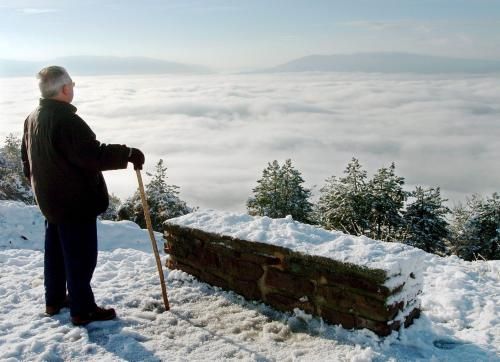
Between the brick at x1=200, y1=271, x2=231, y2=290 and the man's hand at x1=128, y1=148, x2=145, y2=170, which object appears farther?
the brick at x1=200, y1=271, x2=231, y2=290

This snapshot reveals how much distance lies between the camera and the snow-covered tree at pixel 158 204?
3188 centimetres

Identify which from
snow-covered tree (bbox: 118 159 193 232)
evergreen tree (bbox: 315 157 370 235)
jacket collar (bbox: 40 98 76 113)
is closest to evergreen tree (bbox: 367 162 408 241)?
evergreen tree (bbox: 315 157 370 235)

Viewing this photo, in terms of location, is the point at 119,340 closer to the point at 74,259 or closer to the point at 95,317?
the point at 95,317

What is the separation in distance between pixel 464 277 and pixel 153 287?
4.11 meters

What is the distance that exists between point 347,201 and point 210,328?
39920mm

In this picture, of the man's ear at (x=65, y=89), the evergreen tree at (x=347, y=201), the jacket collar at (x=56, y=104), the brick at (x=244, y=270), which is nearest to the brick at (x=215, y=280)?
the brick at (x=244, y=270)

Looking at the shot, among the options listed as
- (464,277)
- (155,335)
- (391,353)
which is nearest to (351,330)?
(391,353)

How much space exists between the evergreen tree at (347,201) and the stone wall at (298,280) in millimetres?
36945

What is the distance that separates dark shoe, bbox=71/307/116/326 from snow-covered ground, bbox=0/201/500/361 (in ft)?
0.19

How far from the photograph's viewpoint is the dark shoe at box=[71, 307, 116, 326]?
13.7 feet

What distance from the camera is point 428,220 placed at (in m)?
40.6

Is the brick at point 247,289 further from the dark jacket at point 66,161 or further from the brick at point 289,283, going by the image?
the dark jacket at point 66,161

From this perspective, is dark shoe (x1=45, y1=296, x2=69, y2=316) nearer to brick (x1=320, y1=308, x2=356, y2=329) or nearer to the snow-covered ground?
the snow-covered ground

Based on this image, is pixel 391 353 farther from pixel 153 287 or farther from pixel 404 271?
pixel 153 287
